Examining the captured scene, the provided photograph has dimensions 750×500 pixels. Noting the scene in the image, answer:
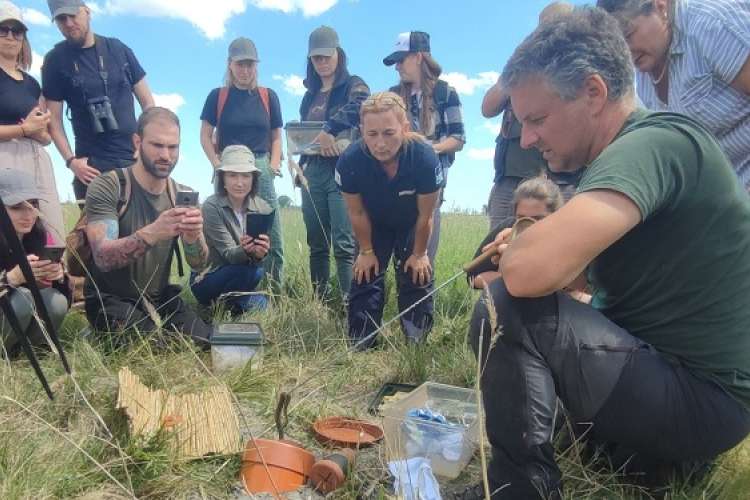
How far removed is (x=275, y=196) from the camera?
498cm

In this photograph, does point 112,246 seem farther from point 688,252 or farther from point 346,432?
point 688,252

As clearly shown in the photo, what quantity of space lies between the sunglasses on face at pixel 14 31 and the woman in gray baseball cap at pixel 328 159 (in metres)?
1.86

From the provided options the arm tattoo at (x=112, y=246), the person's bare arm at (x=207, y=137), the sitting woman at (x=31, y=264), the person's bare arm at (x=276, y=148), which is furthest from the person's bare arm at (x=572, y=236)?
the person's bare arm at (x=207, y=137)

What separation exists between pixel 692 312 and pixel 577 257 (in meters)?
0.45

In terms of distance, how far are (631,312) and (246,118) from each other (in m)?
3.64

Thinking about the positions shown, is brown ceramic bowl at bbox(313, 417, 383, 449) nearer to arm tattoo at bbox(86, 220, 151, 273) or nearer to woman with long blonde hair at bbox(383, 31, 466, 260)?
arm tattoo at bbox(86, 220, 151, 273)

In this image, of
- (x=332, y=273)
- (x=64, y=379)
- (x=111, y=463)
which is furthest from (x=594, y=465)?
(x=332, y=273)

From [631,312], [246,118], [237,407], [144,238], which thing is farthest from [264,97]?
[631,312]

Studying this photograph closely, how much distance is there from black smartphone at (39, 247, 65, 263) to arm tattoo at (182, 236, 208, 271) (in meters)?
0.68

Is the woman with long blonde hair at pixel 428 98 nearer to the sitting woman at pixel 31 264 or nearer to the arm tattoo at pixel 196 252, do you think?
the arm tattoo at pixel 196 252

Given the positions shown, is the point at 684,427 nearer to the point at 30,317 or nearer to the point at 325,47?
the point at 30,317

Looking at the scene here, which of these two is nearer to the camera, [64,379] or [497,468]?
[497,468]

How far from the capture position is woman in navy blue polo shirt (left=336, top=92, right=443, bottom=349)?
371 cm

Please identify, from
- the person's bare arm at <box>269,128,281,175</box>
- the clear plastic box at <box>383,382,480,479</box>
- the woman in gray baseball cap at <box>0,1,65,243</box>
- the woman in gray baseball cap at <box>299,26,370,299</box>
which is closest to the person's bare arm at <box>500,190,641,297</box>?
the clear plastic box at <box>383,382,480,479</box>
